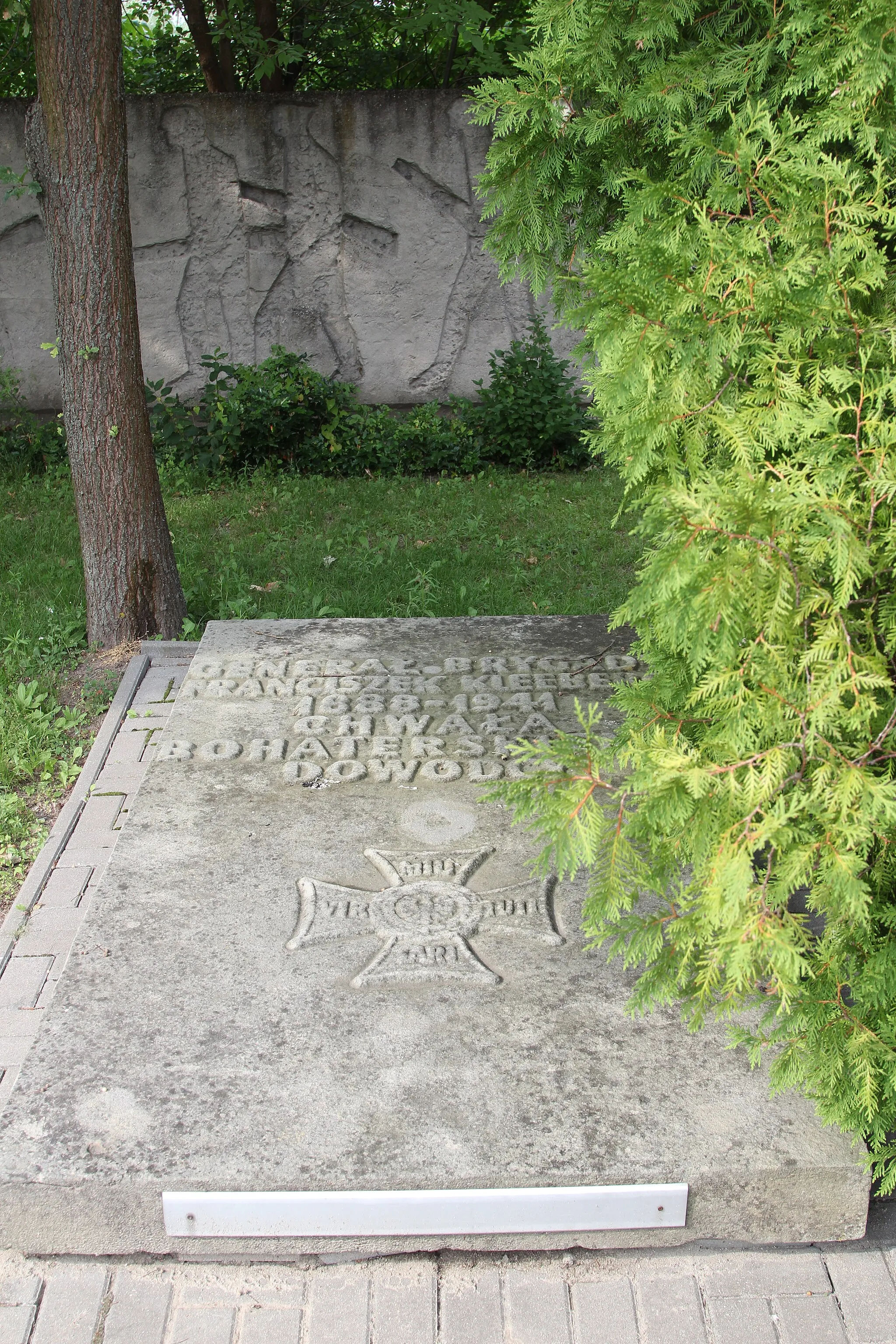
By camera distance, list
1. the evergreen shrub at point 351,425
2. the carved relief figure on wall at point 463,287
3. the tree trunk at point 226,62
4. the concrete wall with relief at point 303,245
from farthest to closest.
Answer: the tree trunk at point 226,62 → the carved relief figure on wall at point 463,287 → the concrete wall with relief at point 303,245 → the evergreen shrub at point 351,425

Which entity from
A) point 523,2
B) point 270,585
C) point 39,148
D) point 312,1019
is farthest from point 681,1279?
point 523,2

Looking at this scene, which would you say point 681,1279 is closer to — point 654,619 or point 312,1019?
point 312,1019

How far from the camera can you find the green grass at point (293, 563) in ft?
14.8

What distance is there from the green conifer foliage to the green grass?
8.49 ft

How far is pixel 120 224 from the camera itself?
4.70 meters

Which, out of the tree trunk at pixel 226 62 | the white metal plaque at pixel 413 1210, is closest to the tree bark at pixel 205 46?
the tree trunk at pixel 226 62

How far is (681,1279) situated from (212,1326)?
2.91 ft

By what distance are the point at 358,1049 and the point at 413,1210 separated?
0.34 metres

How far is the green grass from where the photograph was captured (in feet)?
14.8

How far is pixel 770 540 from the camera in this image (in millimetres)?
1710

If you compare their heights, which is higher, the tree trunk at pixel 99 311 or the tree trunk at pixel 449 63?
the tree trunk at pixel 449 63

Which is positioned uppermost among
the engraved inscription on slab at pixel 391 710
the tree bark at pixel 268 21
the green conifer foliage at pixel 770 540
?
the tree bark at pixel 268 21

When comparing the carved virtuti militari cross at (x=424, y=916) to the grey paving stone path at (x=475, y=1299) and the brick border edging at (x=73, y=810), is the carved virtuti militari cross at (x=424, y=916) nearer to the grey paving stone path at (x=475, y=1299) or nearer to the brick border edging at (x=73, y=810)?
the grey paving stone path at (x=475, y=1299)

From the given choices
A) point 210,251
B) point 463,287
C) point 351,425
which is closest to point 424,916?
point 351,425
